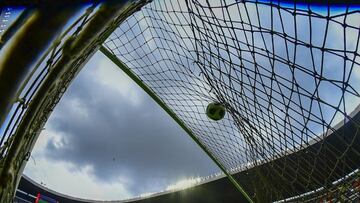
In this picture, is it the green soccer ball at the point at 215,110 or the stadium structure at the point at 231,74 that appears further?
the green soccer ball at the point at 215,110

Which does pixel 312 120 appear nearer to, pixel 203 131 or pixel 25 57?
pixel 203 131

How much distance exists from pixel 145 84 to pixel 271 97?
2.75 metres

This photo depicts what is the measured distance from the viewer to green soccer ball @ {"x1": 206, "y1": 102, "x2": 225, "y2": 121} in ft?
22.0

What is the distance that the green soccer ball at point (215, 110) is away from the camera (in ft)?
22.0

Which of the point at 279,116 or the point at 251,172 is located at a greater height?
the point at 251,172

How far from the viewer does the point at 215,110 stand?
6.75m

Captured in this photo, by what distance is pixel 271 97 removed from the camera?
548 centimetres

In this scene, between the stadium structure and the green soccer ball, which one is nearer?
the stadium structure

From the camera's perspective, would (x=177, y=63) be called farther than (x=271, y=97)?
Yes

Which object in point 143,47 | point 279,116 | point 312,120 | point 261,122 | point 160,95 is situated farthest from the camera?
point 160,95

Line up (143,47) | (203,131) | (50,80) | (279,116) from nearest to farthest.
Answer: (50,80) < (279,116) < (143,47) < (203,131)

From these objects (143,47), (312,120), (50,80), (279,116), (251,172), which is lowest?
(50,80)

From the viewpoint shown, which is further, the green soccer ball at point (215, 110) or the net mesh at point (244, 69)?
the green soccer ball at point (215, 110)

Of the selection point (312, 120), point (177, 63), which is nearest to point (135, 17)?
point (177, 63)
